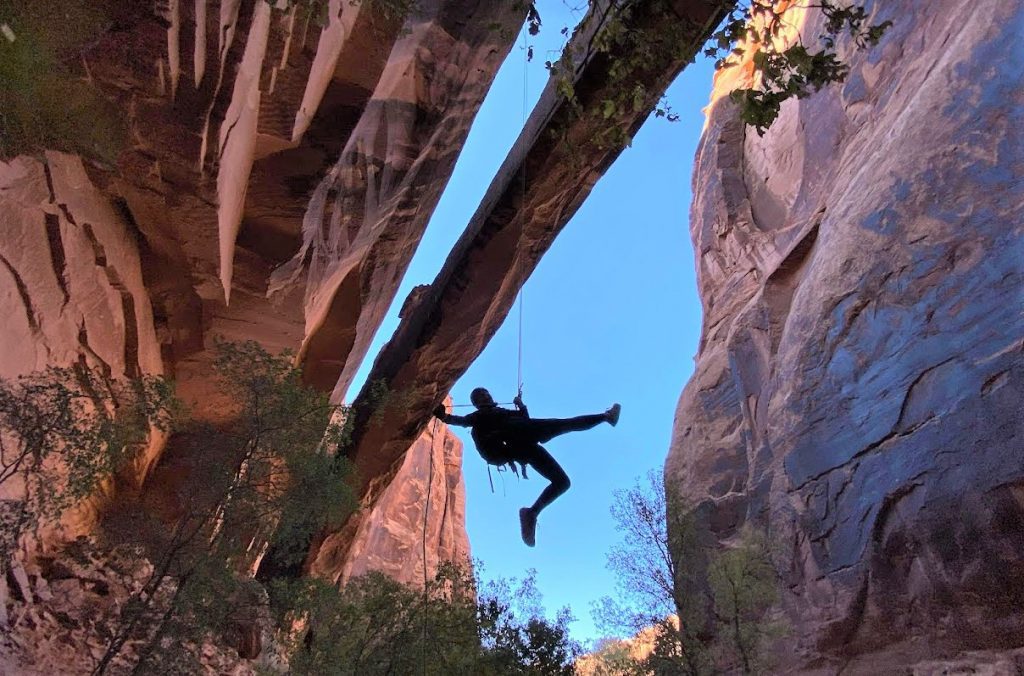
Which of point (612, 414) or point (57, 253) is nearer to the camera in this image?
point (57, 253)

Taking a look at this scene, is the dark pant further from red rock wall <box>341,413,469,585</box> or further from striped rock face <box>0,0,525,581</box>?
red rock wall <box>341,413,469,585</box>

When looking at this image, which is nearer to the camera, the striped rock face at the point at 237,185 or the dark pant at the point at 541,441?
the striped rock face at the point at 237,185

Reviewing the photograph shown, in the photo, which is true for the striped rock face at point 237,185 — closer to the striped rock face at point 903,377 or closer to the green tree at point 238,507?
the green tree at point 238,507

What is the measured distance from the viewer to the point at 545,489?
24.2ft

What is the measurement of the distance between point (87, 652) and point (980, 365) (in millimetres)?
11168

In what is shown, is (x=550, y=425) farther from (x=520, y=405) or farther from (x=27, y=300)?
(x=27, y=300)

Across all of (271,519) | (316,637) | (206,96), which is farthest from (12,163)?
(316,637)

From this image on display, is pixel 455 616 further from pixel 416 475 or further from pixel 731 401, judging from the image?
pixel 416 475

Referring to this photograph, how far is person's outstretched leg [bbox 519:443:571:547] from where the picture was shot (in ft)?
24.0

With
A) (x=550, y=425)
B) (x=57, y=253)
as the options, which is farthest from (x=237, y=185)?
(x=550, y=425)

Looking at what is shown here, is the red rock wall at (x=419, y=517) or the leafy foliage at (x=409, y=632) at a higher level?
the red rock wall at (x=419, y=517)

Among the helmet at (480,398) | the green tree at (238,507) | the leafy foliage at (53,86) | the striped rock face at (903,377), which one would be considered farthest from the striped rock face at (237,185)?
the striped rock face at (903,377)

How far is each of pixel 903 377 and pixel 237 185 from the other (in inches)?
400

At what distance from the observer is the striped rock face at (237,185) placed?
5.16 m
